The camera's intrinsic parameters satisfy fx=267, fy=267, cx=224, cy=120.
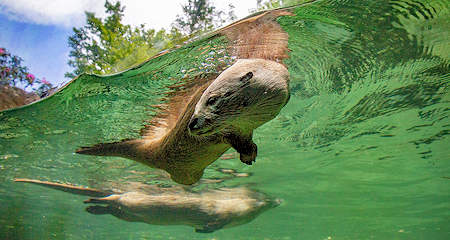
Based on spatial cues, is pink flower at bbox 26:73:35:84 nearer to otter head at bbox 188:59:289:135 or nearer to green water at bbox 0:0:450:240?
green water at bbox 0:0:450:240

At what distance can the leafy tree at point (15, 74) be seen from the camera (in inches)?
195

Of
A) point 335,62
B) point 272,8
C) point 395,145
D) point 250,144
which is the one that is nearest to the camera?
point 250,144

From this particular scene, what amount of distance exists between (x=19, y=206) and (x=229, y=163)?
22.2 m

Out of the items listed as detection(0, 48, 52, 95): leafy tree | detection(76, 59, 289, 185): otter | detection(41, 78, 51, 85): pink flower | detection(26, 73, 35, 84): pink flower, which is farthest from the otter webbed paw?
detection(41, 78, 51, 85): pink flower

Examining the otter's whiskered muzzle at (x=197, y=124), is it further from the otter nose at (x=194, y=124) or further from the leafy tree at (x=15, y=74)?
the leafy tree at (x=15, y=74)

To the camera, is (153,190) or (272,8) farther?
(153,190)

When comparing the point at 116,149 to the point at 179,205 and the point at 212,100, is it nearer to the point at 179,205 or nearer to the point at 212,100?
the point at 212,100

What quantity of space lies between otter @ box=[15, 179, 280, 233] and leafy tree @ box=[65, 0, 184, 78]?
590cm

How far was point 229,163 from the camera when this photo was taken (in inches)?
452

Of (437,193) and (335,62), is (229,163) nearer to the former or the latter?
(335,62)

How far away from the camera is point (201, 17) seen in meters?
4.55

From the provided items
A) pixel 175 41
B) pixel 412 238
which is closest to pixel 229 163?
pixel 175 41

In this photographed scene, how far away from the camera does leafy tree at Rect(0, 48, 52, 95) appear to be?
16.3ft

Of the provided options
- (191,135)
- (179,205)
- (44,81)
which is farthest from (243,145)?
(179,205)
